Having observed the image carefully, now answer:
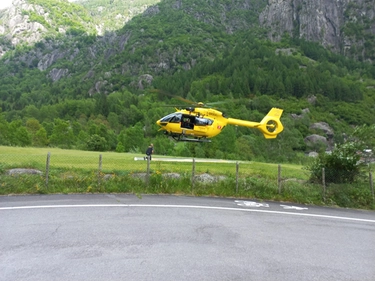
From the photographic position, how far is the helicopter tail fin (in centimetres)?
1847

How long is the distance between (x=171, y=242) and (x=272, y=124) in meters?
12.2

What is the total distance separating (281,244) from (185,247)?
2.98m

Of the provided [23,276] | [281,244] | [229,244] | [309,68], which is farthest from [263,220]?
[309,68]

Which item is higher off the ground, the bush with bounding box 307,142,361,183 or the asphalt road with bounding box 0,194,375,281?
the bush with bounding box 307,142,361,183

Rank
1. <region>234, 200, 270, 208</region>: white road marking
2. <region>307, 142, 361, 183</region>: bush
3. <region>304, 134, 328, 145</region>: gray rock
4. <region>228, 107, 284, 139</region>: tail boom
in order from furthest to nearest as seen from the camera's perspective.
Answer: <region>304, 134, 328, 145</region>: gray rock → <region>228, 107, 284, 139</region>: tail boom → <region>307, 142, 361, 183</region>: bush → <region>234, 200, 270, 208</region>: white road marking

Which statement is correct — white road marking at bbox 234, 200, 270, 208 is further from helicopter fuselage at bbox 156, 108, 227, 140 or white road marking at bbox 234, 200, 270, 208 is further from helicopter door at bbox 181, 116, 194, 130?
helicopter door at bbox 181, 116, 194, 130

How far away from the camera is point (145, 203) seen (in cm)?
1354

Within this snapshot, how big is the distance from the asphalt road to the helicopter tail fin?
6038 mm

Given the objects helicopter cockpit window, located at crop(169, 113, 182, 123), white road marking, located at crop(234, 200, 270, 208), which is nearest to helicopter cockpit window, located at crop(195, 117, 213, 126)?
helicopter cockpit window, located at crop(169, 113, 182, 123)

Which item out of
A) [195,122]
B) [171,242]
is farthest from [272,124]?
[171,242]

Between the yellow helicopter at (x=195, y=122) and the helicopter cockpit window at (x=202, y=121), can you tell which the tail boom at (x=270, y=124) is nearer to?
the yellow helicopter at (x=195, y=122)

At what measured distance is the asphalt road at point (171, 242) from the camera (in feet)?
22.5

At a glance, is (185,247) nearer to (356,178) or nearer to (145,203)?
(145,203)

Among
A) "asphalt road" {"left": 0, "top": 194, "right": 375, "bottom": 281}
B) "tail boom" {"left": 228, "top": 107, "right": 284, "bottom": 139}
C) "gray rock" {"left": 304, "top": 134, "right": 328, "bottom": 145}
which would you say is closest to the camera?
"asphalt road" {"left": 0, "top": 194, "right": 375, "bottom": 281}
